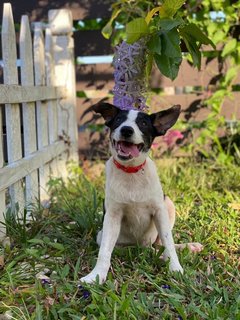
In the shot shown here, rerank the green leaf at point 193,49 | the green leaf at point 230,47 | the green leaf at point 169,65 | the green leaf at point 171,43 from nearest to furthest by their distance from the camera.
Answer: the green leaf at point 171,43
the green leaf at point 169,65
the green leaf at point 193,49
the green leaf at point 230,47

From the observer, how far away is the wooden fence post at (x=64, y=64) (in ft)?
17.7

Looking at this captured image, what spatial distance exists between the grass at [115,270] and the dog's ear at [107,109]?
833mm

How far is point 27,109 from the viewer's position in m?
4.14

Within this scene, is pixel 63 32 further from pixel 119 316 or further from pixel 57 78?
pixel 119 316

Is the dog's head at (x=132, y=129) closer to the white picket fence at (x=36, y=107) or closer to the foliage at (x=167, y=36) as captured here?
the foliage at (x=167, y=36)

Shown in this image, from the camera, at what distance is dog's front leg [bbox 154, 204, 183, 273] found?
9.25ft

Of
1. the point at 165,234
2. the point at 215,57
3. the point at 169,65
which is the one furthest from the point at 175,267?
the point at 215,57

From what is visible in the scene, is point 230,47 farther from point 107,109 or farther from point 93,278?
point 93,278

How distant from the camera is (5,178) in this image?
11.2 ft

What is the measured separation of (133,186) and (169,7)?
109 centimetres

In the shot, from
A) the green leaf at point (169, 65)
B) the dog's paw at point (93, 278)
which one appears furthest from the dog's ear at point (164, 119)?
the dog's paw at point (93, 278)

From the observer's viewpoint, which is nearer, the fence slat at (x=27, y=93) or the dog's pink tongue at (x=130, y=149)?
the dog's pink tongue at (x=130, y=149)

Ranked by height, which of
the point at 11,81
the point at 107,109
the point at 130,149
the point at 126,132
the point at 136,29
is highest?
the point at 136,29

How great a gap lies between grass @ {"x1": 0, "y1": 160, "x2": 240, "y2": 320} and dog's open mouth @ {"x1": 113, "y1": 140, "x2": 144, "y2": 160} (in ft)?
2.16
